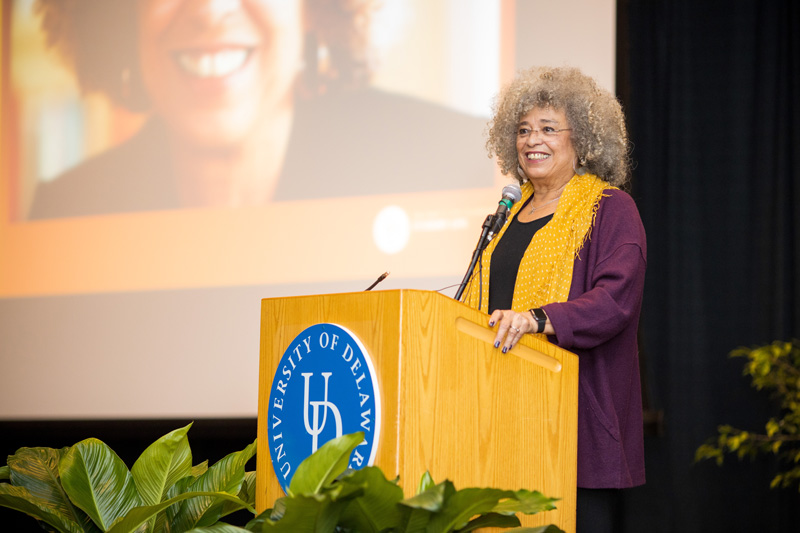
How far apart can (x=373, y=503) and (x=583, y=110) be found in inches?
44.5

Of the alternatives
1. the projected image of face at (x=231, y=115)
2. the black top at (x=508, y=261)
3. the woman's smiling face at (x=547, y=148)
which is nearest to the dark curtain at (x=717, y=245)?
the projected image of face at (x=231, y=115)

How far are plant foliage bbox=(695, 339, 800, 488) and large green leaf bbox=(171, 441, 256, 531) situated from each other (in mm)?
2017

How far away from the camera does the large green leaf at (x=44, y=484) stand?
1831 millimetres

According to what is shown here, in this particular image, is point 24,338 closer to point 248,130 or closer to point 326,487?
point 248,130

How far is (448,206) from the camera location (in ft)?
10.8

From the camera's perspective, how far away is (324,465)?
51.8 inches

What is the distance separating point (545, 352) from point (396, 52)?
2.21 m

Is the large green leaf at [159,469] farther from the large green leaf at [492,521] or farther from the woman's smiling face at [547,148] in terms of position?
the woman's smiling face at [547,148]

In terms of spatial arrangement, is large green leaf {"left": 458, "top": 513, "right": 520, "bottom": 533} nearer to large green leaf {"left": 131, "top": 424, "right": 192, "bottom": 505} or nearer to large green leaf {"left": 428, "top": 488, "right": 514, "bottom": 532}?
large green leaf {"left": 428, "top": 488, "right": 514, "bottom": 532}

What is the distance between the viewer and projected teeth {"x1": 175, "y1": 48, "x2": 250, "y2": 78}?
371 centimetres

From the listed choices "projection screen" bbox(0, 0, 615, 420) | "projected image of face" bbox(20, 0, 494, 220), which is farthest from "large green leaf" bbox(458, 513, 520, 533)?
"projected image of face" bbox(20, 0, 494, 220)

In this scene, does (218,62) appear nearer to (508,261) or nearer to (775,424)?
(508,261)

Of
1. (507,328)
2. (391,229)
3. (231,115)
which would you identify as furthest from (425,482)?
(231,115)

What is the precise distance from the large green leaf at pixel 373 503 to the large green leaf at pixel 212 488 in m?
0.51
